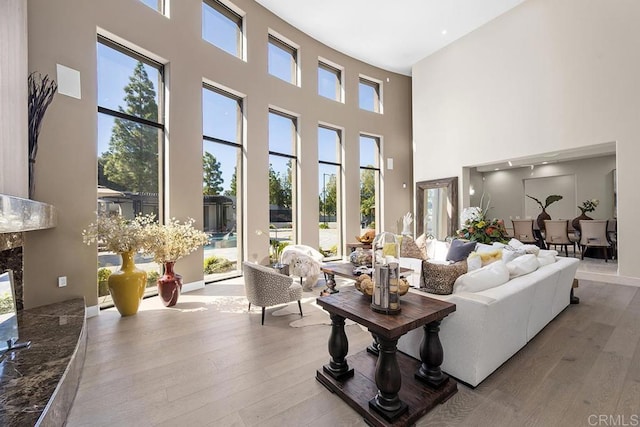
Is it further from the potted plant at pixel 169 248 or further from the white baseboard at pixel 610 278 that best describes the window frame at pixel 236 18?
the white baseboard at pixel 610 278

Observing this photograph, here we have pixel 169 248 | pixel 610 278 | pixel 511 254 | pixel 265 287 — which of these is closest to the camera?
pixel 265 287

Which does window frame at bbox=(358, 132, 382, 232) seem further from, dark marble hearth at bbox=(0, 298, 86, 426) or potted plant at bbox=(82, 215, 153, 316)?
dark marble hearth at bbox=(0, 298, 86, 426)

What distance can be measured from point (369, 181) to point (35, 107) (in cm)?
696

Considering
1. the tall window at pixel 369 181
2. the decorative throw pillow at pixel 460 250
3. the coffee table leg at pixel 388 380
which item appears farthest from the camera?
the tall window at pixel 369 181

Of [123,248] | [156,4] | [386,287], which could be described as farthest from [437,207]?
[156,4]

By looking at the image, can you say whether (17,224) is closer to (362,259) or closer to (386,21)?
(362,259)

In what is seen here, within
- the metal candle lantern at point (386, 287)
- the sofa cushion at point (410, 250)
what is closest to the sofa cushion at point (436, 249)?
the sofa cushion at point (410, 250)

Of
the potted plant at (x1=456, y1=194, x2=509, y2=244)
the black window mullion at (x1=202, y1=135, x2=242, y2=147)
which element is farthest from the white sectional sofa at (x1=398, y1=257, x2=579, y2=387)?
the black window mullion at (x1=202, y1=135, x2=242, y2=147)

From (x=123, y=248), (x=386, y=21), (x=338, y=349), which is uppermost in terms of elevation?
(x=386, y=21)

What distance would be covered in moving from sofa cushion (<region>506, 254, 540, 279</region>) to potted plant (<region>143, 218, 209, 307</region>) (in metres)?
3.89

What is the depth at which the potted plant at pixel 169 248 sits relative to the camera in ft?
12.2

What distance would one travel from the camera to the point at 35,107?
3008 millimetres

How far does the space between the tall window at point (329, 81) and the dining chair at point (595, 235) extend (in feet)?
22.0

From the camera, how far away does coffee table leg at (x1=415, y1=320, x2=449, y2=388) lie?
200 cm
